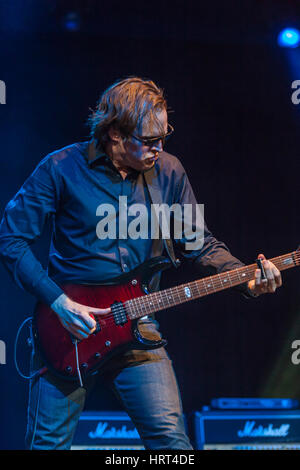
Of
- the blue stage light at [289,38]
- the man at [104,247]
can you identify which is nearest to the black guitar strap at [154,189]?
the man at [104,247]

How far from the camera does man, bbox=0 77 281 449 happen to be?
7.18 feet

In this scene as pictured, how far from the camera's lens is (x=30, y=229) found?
2.34 m

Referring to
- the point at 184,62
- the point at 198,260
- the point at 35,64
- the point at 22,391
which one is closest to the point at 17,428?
the point at 22,391

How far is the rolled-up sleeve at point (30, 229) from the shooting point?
7.36ft

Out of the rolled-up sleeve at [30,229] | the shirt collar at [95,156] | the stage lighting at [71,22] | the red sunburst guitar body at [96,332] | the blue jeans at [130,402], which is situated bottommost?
the blue jeans at [130,402]

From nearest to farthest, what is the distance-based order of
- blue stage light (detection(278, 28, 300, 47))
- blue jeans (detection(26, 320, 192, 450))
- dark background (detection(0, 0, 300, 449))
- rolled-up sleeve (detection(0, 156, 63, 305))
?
1. blue jeans (detection(26, 320, 192, 450))
2. rolled-up sleeve (detection(0, 156, 63, 305))
3. dark background (detection(0, 0, 300, 449))
4. blue stage light (detection(278, 28, 300, 47))

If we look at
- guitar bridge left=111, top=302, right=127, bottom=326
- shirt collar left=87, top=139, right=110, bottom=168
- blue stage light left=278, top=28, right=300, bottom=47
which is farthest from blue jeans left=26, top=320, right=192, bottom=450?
blue stage light left=278, top=28, right=300, bottom=47

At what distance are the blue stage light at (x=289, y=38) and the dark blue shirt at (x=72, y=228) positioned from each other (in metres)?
2.15

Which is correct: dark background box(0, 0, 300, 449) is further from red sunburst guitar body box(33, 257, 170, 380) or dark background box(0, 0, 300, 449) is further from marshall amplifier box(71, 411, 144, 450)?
red sunburst guitar body box(33, 257, 170, 380)

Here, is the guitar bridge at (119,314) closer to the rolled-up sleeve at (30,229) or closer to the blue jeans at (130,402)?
A: the blue jeans at (130,402)

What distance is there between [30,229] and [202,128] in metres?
2.02

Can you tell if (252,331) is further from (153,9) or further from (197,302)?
(153,9)

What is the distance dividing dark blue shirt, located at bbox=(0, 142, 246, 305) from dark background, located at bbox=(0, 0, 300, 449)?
1427 mm

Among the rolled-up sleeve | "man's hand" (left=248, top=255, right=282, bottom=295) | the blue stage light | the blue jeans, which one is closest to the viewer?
the blue jeans
